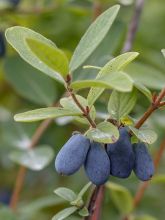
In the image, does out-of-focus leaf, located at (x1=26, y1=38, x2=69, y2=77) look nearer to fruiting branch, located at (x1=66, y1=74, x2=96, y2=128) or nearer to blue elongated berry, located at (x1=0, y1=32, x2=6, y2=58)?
fruiting branch, located at (x1=66, y1=74, x2=96, y2=128)

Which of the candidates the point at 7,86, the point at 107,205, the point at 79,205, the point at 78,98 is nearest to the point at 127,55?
the point at 78,98

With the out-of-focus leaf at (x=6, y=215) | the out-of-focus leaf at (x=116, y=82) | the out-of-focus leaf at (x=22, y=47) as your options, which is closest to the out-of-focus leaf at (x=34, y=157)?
the out-of-focus leaf at (x=6, y=215)

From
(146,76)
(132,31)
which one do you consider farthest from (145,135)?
(132,31)

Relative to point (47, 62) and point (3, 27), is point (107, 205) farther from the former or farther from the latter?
point (47, 62)

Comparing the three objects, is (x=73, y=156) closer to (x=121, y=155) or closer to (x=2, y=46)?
(x=121, y=155)

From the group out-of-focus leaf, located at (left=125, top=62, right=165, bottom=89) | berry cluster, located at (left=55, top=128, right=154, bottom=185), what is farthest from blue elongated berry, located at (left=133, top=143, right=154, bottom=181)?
out-of-focus leaf, located at (left=125, top=62, right=165, bottom=89)

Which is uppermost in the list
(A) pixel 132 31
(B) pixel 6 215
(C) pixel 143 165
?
(C) pixel 143 165

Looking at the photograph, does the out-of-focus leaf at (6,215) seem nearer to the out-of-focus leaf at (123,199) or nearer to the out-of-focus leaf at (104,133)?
the out-of-focus leaf at (123,199)
